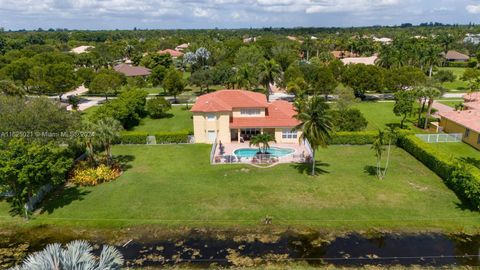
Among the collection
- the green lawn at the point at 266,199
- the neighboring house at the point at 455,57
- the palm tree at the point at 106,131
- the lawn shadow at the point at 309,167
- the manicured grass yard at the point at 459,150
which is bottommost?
the green lawn at the point at 266,199

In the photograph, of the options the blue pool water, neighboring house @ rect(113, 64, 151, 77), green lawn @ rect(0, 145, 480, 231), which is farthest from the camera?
neighboring house @ rect(113, 64, 151, 77)

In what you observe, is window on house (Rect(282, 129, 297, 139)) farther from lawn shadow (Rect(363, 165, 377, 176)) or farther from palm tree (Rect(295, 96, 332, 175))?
palm tree (Rect(295, 96, 332, 175))

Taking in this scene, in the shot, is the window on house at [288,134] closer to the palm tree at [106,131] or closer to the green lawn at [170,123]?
the green lawn at [170,123]

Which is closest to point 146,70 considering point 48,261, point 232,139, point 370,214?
point 232,139

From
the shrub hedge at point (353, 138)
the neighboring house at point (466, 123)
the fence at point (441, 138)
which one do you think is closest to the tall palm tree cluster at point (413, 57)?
the neighboring house at point (466, 123)

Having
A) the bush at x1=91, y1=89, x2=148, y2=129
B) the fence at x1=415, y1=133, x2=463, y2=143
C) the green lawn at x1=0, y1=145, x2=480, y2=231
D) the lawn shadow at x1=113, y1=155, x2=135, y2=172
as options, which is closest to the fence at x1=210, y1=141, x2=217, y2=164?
the green lawn at x1=0, y1=145, x2=480, y2=231

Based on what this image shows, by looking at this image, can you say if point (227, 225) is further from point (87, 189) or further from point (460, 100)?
point (460, 100)
